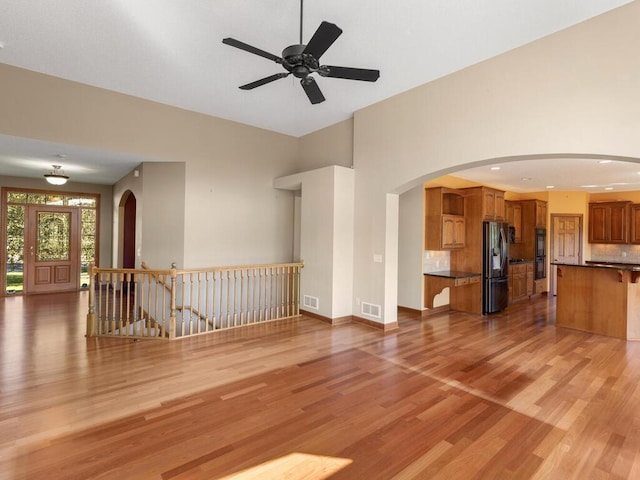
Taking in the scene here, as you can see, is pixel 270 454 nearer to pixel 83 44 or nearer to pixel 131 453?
pixel 131 453

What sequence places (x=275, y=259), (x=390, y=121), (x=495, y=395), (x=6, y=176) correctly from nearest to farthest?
(x=495, y=395), (x=390, y=121), (x=275, y=259), (x=6, y=176)

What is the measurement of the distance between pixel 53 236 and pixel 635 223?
48.0 ft

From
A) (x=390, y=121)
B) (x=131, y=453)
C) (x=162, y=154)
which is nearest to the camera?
(x=131, y=453)

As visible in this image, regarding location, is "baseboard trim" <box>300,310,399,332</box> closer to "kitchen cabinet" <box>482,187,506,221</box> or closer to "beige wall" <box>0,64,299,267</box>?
"beige wall" <box>0,64,299,267</box>

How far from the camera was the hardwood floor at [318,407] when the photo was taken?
7.18ft

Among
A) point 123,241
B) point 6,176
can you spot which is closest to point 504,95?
point 123,241

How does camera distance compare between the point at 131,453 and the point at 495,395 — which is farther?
the point at 495,395

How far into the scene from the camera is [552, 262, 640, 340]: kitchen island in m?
4.99

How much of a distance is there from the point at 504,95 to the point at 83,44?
16.1 feet

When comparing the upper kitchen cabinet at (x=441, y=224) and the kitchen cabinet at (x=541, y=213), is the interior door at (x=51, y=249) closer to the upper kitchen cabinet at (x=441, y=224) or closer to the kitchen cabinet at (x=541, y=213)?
the upper kitchen cabinet at (x=441, y=224)

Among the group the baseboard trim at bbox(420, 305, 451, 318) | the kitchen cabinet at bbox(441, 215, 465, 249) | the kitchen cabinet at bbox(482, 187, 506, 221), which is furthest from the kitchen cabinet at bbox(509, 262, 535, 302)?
the baseboard trim at bbox(420, 305, 451, 318)

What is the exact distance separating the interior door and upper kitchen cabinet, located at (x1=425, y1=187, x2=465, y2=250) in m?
8.76

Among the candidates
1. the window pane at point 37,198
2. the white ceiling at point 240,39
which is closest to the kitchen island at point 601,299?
the white ceiling at point 240,39

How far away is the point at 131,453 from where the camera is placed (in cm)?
226
